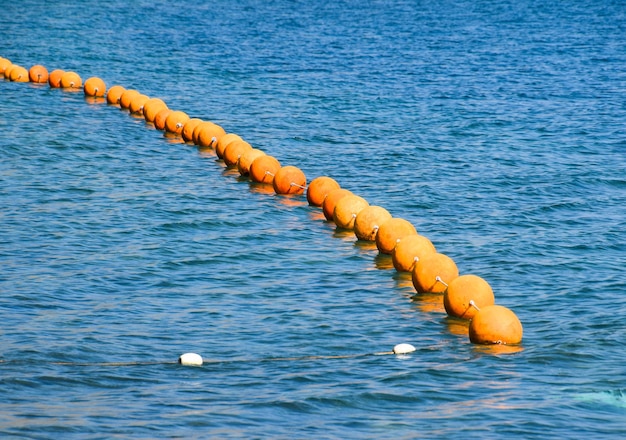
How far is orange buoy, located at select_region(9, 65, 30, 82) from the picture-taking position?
4453 centimetres

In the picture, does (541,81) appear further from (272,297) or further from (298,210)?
(272,297)

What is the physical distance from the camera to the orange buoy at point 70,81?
43188 millimetres

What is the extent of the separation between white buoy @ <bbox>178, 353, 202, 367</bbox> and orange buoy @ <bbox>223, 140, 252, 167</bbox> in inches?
567

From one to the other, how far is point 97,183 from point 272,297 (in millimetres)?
10062

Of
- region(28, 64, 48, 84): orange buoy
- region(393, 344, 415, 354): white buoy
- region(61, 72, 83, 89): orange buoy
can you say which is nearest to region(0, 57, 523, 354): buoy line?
region(393, 344, 415, 354): white buoy

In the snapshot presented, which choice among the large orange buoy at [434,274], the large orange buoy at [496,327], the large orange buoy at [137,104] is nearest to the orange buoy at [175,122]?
the large orange buoy at [137,104]

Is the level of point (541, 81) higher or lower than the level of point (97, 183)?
higher

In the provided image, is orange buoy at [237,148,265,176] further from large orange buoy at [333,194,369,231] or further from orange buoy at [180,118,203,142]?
large orange buoy at [333,194,369,231]

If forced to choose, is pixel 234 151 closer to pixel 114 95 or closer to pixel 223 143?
pixel 223 143

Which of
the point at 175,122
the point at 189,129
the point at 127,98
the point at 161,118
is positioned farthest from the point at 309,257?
the point at 127,98

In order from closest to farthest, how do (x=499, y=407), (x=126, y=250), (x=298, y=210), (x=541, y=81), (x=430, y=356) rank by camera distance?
(x=499, y=407)
(x=430, y=356)
(x=126, y=250)
(x=298, y=210)
(x=541, y=81)

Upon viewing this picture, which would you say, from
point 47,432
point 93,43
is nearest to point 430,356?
point 47,432

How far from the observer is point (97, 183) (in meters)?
28.0

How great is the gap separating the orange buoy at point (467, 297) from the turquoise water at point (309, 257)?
435 millimetres
